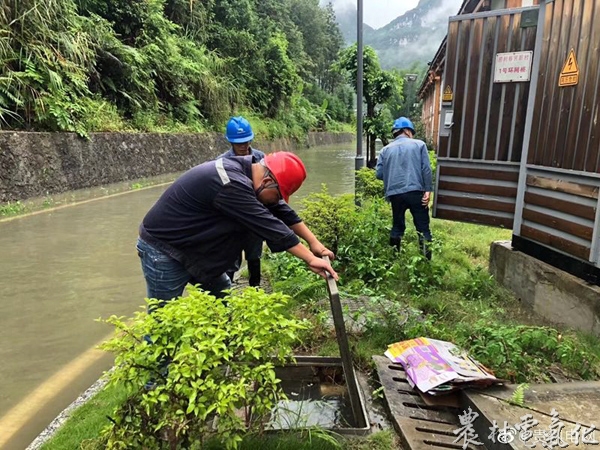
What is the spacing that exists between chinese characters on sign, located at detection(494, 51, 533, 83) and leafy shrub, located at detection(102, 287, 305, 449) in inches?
147

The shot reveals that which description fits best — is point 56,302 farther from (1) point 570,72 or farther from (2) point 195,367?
(1) point 570,72

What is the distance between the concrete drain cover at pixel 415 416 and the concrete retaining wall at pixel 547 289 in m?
1.77

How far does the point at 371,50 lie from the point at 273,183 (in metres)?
9.58

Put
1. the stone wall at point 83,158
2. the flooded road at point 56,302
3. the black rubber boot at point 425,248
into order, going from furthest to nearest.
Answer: the stone wall at point 83,158 < the black rubber boot at point 425,248 < the flooded road at point 56,302

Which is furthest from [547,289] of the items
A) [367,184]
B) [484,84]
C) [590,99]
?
[367,184]

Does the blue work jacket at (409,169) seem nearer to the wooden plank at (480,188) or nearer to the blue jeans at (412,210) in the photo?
the blue jeans at (412,210)

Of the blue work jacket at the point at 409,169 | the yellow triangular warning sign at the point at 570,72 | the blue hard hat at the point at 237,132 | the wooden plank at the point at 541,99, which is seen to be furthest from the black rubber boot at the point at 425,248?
the blue hard hat at the point at 237,132

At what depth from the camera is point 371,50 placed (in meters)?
11.1

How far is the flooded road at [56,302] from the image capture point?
329 centimetres

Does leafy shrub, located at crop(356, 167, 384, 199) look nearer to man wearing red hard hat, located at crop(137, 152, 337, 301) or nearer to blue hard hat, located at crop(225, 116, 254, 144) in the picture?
blue hard hat, located at crop(225, 116, 254, 144)

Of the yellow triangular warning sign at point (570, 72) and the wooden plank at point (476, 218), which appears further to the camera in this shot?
the wooden plank at point (476, 218)

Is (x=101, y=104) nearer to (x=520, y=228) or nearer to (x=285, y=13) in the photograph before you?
(x=520, y=228)

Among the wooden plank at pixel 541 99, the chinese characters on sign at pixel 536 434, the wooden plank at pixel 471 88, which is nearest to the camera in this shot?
the chinese characters on sign at pixel 536 434

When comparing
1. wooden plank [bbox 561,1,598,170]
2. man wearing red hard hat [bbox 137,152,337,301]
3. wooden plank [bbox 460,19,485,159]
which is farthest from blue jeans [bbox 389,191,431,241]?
man wearing red hard hat [bbox 137,152,337,301]
